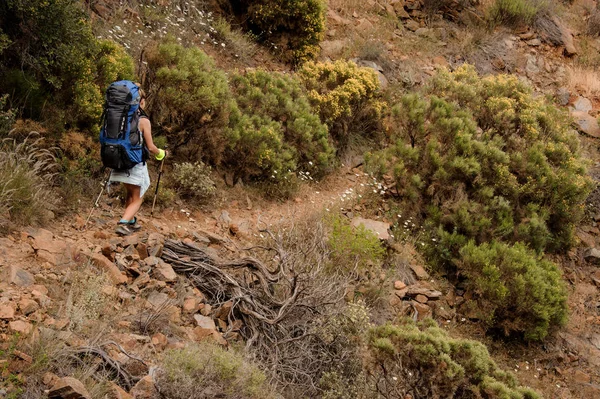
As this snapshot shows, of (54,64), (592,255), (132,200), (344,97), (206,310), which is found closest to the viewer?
(206,310)

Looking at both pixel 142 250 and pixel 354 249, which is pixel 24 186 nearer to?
pixel 142 250

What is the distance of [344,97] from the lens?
948 cm

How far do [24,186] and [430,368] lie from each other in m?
4.02

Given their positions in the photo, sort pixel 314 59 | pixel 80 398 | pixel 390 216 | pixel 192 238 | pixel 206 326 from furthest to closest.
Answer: pixel 314 59 → pixel 390 216 → pixel 192 238 → pixel 206 326 → pixel 80 398

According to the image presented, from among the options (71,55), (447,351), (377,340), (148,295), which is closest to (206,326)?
(148,295)

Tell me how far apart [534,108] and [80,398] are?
7.93m

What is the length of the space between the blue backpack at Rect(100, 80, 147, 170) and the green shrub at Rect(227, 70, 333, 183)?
6.72 feet

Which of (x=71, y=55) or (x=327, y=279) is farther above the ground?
(x=71, y=55)

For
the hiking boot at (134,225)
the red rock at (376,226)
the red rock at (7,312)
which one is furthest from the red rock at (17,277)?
the red rock at (376,226)

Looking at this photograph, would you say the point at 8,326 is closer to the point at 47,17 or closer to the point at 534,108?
the point at 47,17

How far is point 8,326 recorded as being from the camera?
3947mm

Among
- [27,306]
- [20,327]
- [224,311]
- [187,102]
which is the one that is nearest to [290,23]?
[187,102]

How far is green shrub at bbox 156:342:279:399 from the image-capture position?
12.8 ft

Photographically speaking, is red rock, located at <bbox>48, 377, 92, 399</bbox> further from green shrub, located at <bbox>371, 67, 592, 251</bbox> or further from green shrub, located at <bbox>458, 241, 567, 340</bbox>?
green shrub, located at <bbox>371, 67, 592, 251</bbox>
